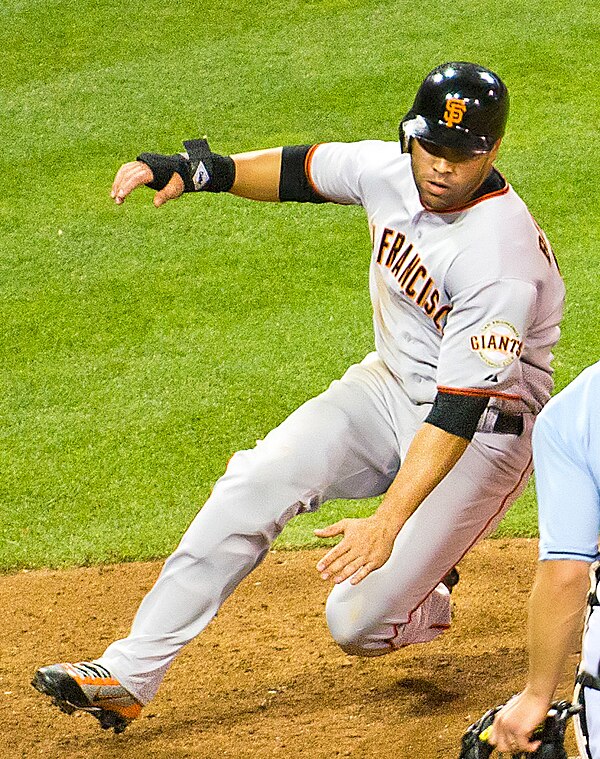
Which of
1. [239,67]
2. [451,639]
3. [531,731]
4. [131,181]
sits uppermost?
[131,181]

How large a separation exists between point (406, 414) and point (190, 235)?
3.63m

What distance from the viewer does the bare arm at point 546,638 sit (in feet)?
7.45

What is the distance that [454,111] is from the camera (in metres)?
3.42

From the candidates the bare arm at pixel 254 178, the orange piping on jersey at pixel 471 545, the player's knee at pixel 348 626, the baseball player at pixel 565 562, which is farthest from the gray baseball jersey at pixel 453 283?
the baseball player at pixel 565 562

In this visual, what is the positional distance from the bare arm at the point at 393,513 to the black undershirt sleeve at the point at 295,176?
3.38ft

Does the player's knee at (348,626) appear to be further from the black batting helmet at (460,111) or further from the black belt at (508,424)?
the black batting helmet at (460,111)

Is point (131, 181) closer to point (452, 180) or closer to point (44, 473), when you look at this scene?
point (452, 180)

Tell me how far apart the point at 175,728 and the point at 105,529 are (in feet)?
4.83

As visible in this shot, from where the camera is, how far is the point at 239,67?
8.80 metres

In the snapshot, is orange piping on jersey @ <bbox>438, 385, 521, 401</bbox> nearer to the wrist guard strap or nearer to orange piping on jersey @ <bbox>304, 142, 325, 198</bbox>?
orange piping on jersey @ <bbox>304, 142, 325, 198</bbox>

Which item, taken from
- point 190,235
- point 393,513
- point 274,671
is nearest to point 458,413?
point 393,513

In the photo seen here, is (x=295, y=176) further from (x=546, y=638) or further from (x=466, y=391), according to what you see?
(x=546, y=638)

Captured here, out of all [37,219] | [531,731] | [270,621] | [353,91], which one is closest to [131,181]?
[270,621]

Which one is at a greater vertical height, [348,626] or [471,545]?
[471,545]
